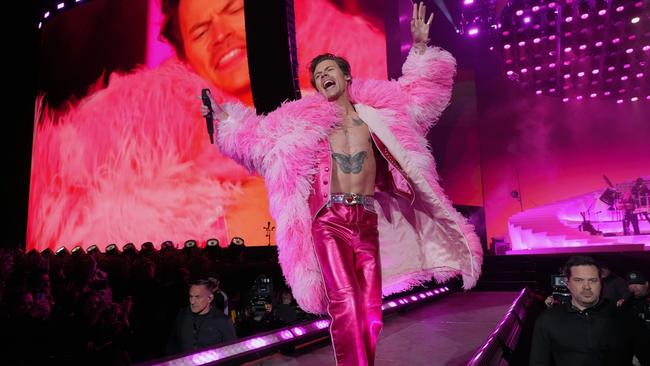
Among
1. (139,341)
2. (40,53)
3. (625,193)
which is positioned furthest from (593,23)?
(40,53)

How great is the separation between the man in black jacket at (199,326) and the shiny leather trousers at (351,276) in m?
1.49

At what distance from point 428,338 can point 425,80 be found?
2773mm

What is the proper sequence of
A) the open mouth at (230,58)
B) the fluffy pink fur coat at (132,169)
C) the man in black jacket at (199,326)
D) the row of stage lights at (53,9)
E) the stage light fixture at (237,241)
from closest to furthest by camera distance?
the man in black jacket at (199,326) < the stage light fixture at (237,241) < the open mouth at (230,58) < the fluffy pink fur coat at (132,169) < the row of stage lights at (53,9)

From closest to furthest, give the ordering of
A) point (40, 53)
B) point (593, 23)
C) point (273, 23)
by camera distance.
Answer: point (273, 23) → point (593, 23) → point (40, 53)

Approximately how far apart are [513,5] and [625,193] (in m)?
6.40

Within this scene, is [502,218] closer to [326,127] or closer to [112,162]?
[112,162]

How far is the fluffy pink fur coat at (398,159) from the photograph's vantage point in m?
2.60

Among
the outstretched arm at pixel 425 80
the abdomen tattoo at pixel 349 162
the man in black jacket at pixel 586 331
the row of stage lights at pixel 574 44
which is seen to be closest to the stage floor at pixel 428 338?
the man in black jacket at pixel 586 331

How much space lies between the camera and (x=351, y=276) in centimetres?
248

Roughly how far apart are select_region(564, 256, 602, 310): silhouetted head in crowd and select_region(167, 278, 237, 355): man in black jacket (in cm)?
235

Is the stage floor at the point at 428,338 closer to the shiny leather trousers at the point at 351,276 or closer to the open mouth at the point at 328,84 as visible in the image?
the shiny leather trousers at the point at 351,276

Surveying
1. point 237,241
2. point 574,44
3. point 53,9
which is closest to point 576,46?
point 574,44

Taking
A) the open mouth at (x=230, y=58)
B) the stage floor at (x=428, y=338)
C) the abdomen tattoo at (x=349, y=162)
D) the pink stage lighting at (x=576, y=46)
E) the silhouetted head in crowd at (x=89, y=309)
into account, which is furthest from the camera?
the open mouth at (x=230, y=58)

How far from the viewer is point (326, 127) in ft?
8.63
